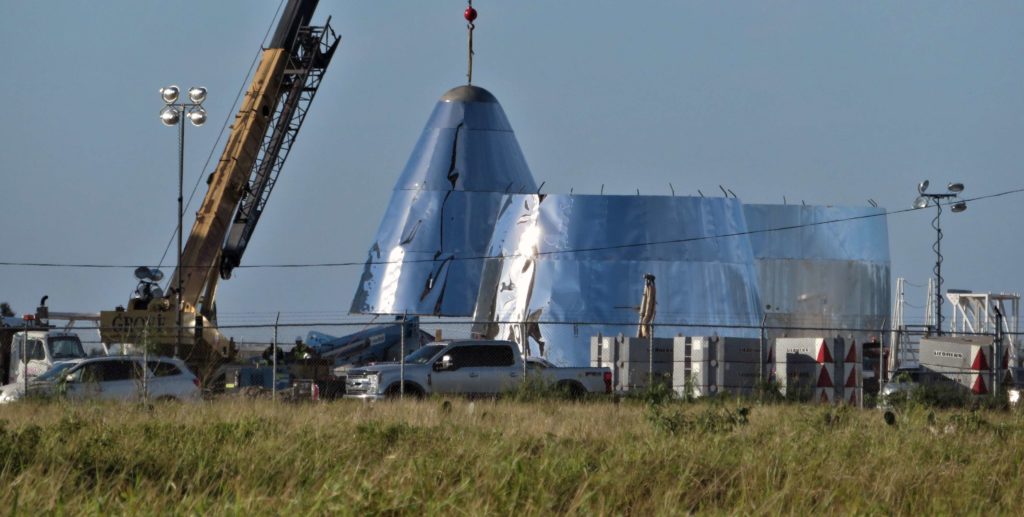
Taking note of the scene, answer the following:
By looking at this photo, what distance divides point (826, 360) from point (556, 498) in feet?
60.6

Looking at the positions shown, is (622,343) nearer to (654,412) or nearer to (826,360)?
(826,360)

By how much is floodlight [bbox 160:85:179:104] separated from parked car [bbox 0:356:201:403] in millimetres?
8757

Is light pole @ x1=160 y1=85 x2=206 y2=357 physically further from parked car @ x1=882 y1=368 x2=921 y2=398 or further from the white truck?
parked car @ x1=882 y1=368 x2=921 y2=398

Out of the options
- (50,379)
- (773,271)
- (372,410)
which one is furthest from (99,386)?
(773,271)

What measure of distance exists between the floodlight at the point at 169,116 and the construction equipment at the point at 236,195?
4547 mm

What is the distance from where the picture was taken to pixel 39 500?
32.4ft

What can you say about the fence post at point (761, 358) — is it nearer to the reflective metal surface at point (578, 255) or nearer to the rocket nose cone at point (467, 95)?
the reflective metal surface at point (578, 255)

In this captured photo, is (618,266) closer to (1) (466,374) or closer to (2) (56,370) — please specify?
(1) (466,374)

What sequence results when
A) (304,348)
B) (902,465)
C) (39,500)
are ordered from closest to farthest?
(39,500) < (902,465) < (304,348)

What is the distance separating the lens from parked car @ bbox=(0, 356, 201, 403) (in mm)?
25875

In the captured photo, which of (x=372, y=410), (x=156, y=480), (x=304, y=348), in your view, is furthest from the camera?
(x=304, y=348)

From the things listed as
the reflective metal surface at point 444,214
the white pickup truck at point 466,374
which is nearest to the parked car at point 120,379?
the white pickup truck at point 466,374

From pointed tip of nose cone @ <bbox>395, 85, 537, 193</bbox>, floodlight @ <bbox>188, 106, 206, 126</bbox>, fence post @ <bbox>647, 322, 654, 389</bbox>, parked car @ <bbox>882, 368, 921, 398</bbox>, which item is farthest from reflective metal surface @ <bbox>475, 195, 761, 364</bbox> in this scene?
floodlight @ <bbox>188, 106, 206, 126</bbox>

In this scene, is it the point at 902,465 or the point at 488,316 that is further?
the point at 488,316
